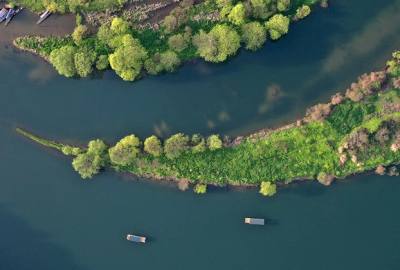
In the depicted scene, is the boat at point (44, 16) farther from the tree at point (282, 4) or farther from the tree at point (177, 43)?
the tree at point (282, 4)

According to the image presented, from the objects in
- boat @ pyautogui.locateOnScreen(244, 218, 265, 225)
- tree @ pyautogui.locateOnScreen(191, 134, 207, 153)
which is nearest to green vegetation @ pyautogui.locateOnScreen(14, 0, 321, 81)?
tree @ pyautogui.locateOnScreen(191, 134, 207, 153)

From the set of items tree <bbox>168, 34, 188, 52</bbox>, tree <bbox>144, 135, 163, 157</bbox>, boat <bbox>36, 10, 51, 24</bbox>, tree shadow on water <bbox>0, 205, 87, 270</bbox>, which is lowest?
tree shadow on water <bbox>0, 205, 87, 270</bbox>

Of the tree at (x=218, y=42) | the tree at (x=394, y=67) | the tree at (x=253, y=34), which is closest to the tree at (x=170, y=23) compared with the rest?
the tree at (x=218, y=42)

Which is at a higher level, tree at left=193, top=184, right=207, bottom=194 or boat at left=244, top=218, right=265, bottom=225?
tree at left=193, top=184, right=207, bottom=194

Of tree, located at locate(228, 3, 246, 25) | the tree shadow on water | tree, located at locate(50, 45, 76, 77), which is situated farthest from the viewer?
the tree shadow on water

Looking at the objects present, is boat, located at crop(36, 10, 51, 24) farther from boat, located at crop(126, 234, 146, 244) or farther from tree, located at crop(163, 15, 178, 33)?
boat, located at crop(126, 234, 146, 244)

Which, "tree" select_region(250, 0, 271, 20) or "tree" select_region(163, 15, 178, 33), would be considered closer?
"tree" select_region(250, 0, 271, 20)
